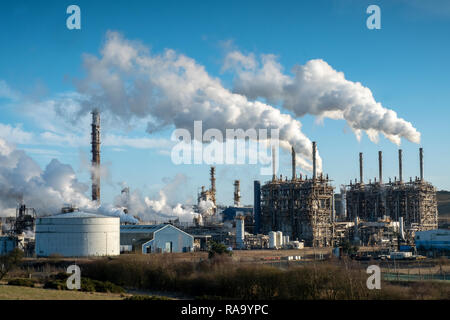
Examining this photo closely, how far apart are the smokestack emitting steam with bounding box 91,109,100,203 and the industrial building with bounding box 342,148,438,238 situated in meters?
47.1

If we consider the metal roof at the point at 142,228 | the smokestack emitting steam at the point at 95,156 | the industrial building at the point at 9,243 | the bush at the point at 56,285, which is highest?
the smokestack emitting steam at the point at 95,156

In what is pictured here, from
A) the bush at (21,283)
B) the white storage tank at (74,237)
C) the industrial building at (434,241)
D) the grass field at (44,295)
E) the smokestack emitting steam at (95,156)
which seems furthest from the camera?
the smokestack emitting steam at (95,156)

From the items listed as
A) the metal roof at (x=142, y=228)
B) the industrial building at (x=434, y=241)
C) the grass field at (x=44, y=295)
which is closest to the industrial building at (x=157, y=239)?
the metal roof at (x=142, y=228)

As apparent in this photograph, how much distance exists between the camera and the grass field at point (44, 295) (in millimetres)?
29659

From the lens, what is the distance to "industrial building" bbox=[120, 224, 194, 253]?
209ft

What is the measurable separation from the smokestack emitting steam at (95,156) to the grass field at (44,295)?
150ft

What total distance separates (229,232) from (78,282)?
148ft

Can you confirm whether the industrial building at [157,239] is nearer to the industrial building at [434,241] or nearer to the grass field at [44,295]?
the grass field at [44,295]

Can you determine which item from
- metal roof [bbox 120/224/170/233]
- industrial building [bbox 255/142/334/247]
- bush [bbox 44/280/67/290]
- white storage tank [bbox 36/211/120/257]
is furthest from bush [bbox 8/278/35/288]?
industrial building [bbox 255/142/334/247]

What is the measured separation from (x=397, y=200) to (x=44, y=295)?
263 feet

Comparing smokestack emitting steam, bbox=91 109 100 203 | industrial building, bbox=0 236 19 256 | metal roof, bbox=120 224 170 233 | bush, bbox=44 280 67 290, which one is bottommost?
bush, bbox=44 280 67 290

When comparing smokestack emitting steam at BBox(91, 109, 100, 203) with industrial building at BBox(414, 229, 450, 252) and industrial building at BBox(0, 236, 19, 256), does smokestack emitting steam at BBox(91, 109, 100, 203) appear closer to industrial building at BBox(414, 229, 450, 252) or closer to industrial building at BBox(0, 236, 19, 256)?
industrial building at BBox(0, 236, 19, 256)
